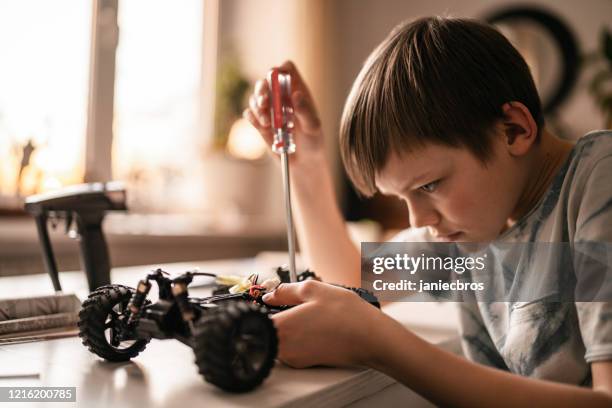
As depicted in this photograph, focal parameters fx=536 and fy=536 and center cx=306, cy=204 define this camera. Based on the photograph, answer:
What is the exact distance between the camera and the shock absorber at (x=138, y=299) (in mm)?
478

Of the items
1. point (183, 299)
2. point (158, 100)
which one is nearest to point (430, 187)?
point (183, 299)

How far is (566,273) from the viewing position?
61 cm

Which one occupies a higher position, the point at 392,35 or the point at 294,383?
the point at 392,35

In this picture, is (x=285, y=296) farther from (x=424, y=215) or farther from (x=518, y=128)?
(x=518, y=128)

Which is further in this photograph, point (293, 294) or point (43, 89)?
point (43, 89)

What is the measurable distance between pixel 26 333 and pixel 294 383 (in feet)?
1.13

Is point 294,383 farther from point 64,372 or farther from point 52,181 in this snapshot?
point 52,181

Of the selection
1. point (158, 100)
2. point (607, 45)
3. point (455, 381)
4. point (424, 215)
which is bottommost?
point (455, 381)

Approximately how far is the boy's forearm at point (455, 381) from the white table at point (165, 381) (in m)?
0.04

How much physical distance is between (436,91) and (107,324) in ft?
1.51

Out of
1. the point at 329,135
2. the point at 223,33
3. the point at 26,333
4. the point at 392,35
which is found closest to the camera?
the point at 26,333

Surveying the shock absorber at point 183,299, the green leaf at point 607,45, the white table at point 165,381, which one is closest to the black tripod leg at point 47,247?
the white table at point 165,381

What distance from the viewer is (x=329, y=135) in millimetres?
3369

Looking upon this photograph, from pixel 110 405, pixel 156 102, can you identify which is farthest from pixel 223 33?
pixel 110 405
